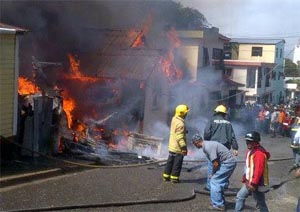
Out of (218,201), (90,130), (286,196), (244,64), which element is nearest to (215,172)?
(218,201)

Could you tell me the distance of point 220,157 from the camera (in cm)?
671

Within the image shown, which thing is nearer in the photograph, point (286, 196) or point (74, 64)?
point (286, 196)

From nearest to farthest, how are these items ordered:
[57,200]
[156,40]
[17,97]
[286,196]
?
[57,200] → [286,196] → [17,97] → [156,40]

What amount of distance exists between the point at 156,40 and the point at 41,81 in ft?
26.5

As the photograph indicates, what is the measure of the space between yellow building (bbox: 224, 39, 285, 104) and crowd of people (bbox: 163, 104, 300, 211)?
2478cm

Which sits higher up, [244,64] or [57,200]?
[244,64]

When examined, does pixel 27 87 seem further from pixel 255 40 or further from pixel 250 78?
pixel 255 40

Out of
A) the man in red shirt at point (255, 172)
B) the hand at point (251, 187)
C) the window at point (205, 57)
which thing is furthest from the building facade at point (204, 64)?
the hand at point (251, 187)

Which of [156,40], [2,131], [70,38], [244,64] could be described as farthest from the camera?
[244,64]

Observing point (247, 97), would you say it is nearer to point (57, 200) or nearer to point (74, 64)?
point (74, 64)

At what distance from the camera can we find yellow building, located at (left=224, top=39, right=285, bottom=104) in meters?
34.2

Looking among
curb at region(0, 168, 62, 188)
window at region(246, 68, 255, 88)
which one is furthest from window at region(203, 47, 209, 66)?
curb at region(0, 168, 62, 188)

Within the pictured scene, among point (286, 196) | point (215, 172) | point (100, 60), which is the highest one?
point (100, 60)

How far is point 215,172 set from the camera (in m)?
6.76
